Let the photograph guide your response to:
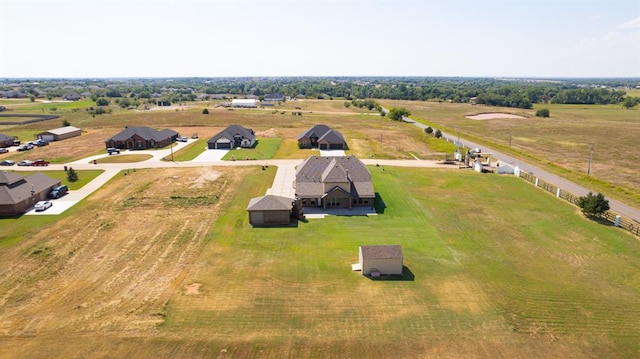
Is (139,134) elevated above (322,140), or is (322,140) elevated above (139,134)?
(139,134)

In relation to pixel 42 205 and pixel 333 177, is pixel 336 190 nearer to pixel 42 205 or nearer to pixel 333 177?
pixel 333 177

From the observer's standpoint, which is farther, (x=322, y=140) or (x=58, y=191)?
(x=322, y=140)

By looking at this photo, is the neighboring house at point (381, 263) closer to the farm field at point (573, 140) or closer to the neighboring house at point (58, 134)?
→ the farm field at point (573, 140)

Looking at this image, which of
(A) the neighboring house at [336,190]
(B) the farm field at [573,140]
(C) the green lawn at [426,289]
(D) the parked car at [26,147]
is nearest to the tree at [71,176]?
(C) the green lawn at [426,289]

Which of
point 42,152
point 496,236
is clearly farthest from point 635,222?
point 42,152

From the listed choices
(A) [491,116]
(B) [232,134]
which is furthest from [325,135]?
(A) [491,116]
